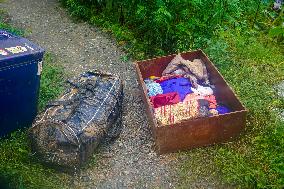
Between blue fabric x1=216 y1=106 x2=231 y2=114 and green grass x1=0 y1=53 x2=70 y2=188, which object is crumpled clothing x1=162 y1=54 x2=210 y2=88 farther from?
green grass x1=0 y1=53 x2=70 y2=188

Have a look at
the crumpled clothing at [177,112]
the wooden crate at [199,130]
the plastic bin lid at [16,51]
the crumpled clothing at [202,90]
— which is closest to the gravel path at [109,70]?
the wooden crate at [199,130]

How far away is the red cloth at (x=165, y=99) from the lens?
5.63 metres

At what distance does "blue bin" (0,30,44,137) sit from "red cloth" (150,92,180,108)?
1.65m

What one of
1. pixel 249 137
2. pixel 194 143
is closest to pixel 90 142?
pixel 194 143

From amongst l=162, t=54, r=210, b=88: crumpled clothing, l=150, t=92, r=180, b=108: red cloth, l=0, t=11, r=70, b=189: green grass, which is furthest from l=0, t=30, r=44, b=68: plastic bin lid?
l=162, t=54, r=210, b=88: crumpled clothing

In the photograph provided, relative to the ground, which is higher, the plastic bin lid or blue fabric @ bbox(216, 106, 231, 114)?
the plastic bin lid

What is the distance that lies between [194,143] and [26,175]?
2.19 m

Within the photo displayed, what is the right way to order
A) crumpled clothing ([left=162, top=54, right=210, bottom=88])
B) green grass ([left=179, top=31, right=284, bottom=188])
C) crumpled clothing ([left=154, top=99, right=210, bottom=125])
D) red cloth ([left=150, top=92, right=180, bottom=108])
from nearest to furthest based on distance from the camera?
1. green grass ([left=179, top=31, right=284, bottom=188])
2. crumpled clothing ([left=154, top=99, right=210, bottom=125])
3. red cloth ([left=150, top=92, right=180, bottom=108])
4. crumpled clothing ([left=162, top=54, right=210, bottom=88])

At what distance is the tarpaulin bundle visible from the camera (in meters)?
4.78

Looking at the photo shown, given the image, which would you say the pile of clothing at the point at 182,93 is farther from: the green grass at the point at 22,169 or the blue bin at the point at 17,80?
the blue bin at the point at 17,80

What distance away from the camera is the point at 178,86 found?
596 centimetres

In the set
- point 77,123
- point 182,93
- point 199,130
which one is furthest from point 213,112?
point 77,123

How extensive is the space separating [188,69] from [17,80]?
A: 2.69 meters

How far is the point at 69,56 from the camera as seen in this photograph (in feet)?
24.1
